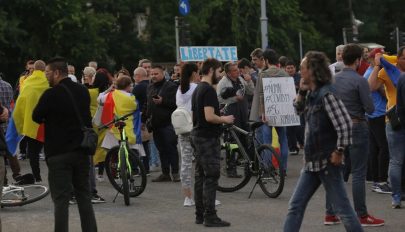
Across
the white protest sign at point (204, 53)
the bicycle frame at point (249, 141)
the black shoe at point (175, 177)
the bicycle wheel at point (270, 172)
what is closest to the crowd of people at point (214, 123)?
the black shoe at point (175, 177)

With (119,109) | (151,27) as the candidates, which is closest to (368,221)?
(119,109)

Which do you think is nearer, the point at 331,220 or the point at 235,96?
the point at 331,220

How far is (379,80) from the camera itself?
1159 cm

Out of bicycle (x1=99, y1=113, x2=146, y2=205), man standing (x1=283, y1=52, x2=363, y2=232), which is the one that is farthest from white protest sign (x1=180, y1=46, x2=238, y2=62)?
man standing (x1=283, y1=52, x2=363, y2=232)

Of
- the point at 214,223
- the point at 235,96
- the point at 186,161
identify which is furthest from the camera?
the point at 235,96

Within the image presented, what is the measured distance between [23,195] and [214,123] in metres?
2.97

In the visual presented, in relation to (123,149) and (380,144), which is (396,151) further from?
(123,149)

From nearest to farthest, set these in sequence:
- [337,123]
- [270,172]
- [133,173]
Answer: [337,123] < [270,172] < [133,173]

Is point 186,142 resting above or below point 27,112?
below

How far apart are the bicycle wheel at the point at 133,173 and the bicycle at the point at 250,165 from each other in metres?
1.16

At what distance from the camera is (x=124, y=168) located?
478 inches

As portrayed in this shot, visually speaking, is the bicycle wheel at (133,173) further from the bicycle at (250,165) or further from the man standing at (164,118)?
the man standing at (164,118)

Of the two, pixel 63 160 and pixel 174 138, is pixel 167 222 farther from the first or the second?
pixel 174 138

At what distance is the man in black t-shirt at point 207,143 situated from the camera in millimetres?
10234
